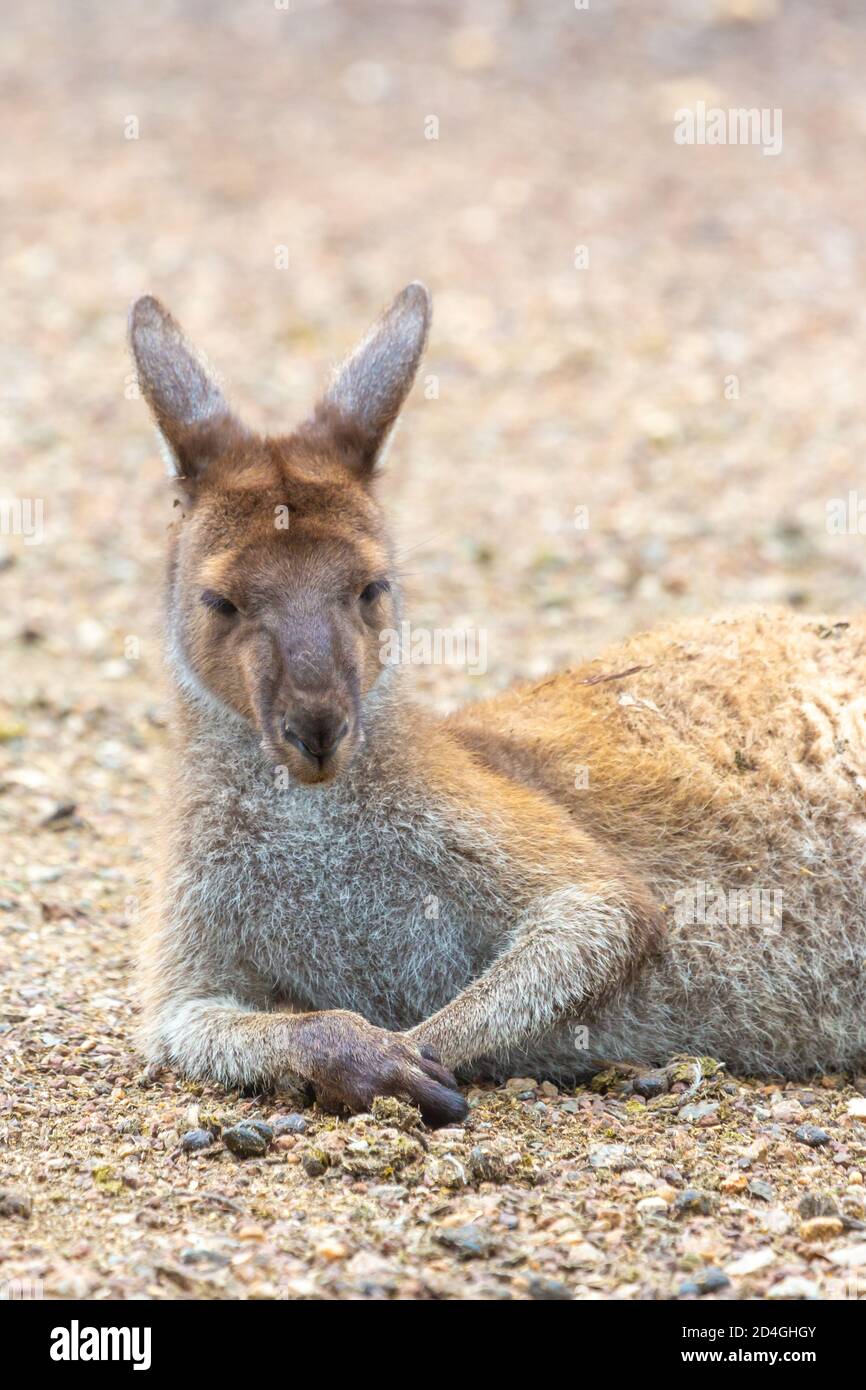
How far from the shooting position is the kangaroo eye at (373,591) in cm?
554

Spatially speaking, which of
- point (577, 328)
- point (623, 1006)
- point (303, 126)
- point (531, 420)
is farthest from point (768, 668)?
point (303, 126)

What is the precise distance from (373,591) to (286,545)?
0.36 m

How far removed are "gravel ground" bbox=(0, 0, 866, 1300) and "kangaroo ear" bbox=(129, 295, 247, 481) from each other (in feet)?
3.12

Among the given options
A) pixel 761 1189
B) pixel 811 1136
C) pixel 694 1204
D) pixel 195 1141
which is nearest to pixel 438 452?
pixel 811 1136

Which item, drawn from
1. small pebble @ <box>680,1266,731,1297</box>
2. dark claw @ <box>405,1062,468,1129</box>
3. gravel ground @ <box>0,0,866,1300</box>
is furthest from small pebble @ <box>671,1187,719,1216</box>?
dark claw @ <box>405,1062,468,1129</box>

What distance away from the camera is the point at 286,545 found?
17.6 feet

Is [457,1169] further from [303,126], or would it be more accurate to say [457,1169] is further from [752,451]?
[303,126]

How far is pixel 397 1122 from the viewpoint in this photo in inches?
192

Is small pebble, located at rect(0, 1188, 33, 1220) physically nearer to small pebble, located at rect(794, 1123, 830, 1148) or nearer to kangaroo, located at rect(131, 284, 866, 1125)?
kangaroo, located at rect(131, 284, 866, 1125)

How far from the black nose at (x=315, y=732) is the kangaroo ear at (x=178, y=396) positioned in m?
1.21

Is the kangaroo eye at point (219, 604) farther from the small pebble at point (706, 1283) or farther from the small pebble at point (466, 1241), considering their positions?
the small pebble at point (706, 1283)

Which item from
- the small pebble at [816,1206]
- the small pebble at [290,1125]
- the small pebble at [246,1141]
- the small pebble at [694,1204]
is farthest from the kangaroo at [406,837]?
the small pebble at [816,1206]

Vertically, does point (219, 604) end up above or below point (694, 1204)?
above

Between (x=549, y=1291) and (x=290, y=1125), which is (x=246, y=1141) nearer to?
(x=290, y=1125)
